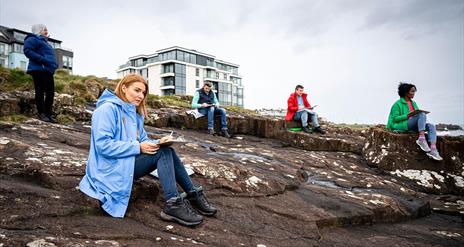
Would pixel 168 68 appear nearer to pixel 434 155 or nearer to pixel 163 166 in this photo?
pixel 434 155

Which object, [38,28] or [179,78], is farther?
[179,78]

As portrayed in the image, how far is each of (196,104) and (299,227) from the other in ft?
23.2

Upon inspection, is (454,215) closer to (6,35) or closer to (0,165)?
(0,165)

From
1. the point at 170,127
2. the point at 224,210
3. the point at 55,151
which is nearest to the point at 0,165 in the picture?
the point at 55,151

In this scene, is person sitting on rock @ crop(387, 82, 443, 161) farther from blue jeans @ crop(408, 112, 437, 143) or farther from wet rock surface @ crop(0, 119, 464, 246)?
wet rock surface @ crop(0, 119, 464, 246)

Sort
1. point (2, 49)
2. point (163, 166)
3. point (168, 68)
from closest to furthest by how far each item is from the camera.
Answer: point (163, 166)
point (2, 49)
point (168, 68)

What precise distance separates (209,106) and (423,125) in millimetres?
6269

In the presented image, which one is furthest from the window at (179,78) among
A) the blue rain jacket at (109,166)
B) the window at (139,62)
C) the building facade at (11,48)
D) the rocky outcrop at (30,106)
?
the blue rain jacket at (109,166)

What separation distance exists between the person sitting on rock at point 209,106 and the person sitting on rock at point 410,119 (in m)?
5.06

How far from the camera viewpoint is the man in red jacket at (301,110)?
1076 cm

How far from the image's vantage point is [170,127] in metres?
10.3

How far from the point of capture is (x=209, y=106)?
33.8 ft

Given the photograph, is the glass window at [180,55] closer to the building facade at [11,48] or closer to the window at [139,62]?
the window at [139,62]

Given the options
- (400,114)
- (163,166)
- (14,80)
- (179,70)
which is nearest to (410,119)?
(400,114)
